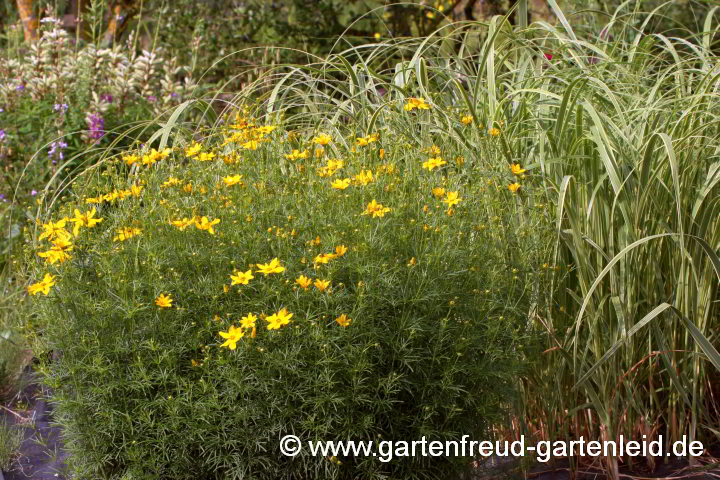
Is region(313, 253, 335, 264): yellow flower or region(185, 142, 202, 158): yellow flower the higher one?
region(185, 142, 202, 158): yellow flower

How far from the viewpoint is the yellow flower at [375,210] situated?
232cm

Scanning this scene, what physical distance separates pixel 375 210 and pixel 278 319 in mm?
386

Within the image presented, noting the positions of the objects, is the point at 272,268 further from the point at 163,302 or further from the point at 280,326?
the point at 163,302

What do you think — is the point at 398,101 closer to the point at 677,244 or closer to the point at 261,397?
the point at 677,244

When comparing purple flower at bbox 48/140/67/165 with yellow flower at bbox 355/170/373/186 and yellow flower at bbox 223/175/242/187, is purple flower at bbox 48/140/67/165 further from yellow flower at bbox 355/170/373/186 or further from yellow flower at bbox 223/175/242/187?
yellow flower at bbox 355/170/373/186

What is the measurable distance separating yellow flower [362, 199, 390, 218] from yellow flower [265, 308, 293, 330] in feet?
1.12

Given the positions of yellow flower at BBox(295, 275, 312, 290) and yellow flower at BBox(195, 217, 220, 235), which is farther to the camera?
yellow flower at BBox(195, 217, 220, 235)

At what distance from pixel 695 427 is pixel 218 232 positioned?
1503mm

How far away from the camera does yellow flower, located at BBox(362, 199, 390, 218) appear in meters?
Result: 2.32

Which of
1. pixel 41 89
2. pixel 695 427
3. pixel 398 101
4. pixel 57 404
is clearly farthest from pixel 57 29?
pixel 695 427

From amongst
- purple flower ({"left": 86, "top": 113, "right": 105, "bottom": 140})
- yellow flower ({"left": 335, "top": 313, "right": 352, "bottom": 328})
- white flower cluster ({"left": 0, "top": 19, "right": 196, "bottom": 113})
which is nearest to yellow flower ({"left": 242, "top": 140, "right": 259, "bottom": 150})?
yellow flower ({"left": 335, "top": 313, "right": 352, "bottom": 328})

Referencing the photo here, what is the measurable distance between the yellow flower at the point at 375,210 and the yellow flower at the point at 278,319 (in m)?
0.34

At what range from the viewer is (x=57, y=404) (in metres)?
2.51

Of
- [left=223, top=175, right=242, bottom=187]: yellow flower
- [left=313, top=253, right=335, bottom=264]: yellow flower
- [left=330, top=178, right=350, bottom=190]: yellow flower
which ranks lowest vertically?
[left=313, top=253, right=335, bottom=264]: yellow flower
